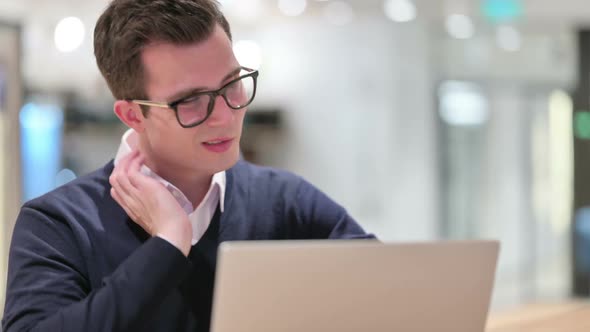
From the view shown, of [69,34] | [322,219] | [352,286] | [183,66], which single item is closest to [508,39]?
[69,34]

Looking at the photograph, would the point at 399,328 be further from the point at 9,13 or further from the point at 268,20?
the point at 268,20

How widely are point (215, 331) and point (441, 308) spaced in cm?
35

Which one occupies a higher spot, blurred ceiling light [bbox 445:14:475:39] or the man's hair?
blurred ceiling light [bbox 445:14:475:39]

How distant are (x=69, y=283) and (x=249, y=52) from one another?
24.0 ft

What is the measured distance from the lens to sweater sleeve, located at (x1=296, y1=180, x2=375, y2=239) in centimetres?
175

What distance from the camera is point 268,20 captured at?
329 inches

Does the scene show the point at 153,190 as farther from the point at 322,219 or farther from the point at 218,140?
the point at 322,219

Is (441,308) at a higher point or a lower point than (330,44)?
lower

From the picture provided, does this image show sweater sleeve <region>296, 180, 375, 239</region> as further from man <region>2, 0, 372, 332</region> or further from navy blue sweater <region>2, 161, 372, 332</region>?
man <region>2, 0, 372, 332</region>

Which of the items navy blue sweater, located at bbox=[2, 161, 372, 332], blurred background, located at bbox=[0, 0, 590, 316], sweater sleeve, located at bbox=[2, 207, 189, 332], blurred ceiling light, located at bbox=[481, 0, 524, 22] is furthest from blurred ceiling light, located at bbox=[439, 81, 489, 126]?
sweater sleeve, located at bbox=[2, 207, 189, 332]

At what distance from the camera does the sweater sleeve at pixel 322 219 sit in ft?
5.73

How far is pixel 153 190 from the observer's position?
1479 millimetres

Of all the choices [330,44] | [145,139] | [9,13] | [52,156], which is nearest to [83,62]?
[52,156]

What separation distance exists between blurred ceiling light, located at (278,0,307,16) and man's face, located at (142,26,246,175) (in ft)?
19.7
